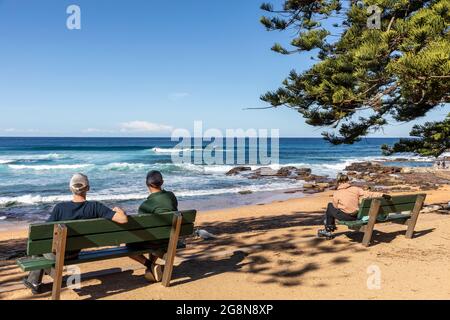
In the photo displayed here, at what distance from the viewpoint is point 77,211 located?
4.13 m

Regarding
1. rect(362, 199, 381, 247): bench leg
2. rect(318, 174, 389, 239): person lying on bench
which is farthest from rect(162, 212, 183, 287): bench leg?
rect(362, 199, 381, 247): bench leg

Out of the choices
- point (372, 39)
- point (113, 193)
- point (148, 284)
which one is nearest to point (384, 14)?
point (372, 39)

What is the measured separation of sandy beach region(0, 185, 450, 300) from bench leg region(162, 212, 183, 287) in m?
0.12

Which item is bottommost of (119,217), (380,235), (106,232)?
(380,235)

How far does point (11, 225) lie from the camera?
13.0 m

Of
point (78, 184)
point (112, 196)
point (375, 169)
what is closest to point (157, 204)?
point (78, 184)

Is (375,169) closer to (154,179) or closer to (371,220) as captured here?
(371,220)

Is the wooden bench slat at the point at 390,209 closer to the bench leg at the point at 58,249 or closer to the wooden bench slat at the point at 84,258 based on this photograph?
the wooden bench slat at the point at 84,258

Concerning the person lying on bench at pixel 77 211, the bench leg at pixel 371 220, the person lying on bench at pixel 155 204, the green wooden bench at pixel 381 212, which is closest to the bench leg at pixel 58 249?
the person lying on bench at pixel 77 211

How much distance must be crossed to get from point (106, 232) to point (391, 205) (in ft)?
13.9

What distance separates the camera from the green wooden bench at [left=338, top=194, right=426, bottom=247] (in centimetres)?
611

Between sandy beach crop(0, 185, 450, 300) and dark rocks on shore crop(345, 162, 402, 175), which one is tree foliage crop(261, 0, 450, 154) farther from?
dark rocks on shore crop(345, 162, 402, 175)

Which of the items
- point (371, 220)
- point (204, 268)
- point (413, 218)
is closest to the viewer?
point (204, 268)

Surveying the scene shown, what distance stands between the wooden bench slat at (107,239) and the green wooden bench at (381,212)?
9.19ft
